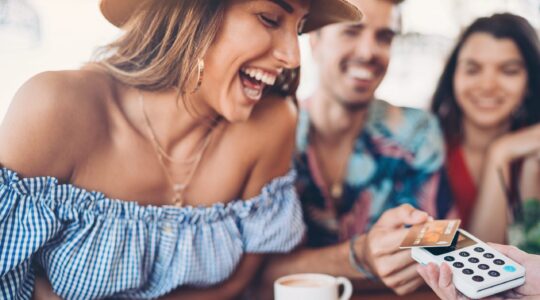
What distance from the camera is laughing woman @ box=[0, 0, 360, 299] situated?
72 cm

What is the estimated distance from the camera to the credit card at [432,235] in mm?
687

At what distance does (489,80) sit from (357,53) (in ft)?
0.81

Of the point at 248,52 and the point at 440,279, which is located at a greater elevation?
the point at 248,52

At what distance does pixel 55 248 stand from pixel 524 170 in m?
0.80

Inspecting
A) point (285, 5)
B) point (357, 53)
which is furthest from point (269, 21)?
point (357, 53)

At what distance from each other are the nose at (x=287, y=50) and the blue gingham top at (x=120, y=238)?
0.67ft

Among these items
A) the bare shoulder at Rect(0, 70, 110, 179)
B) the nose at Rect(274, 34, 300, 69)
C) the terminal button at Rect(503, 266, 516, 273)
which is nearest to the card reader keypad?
the terminal button at Rect(503, 266, 516, 273)

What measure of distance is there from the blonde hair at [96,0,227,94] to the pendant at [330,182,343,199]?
13.8 inches

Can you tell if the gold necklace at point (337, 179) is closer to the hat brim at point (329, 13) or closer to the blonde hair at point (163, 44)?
the hat brim at point (329, 13)

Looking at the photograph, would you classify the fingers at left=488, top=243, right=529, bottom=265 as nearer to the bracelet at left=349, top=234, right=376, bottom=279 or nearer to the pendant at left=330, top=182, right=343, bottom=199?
the bracelet at left=349, top=234, right=376, bottom=279

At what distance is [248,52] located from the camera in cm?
80

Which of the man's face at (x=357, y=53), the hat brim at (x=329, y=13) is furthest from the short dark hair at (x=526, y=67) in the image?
the hat brim at (x=329, y=13)

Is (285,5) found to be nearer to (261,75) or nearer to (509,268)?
(261,75)

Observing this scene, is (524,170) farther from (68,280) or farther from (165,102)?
(68,280)
